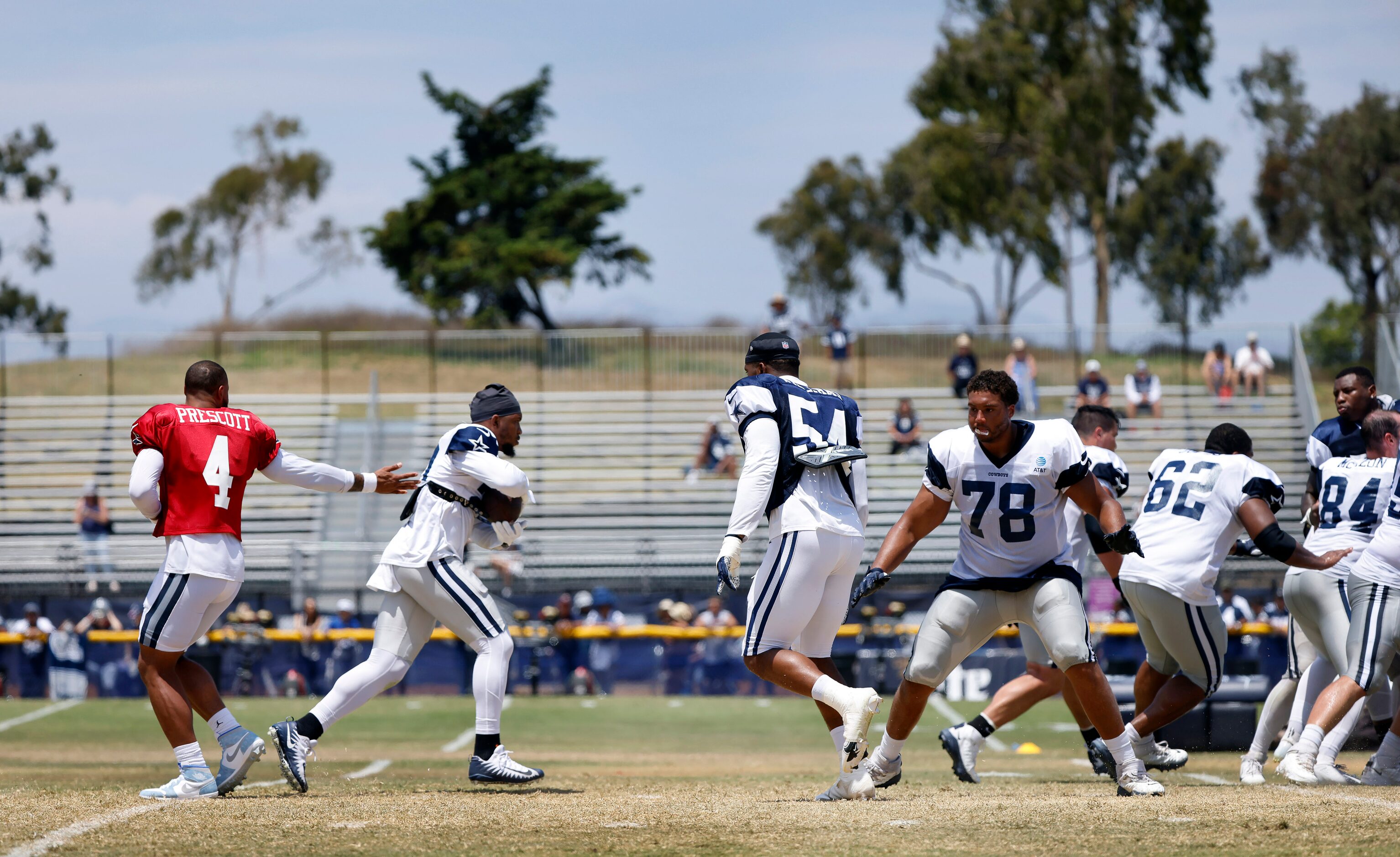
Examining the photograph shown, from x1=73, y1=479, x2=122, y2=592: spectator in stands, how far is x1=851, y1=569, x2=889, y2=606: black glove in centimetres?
1641

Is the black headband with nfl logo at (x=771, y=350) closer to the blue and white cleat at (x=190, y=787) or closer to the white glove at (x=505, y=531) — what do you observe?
the white glove at (x=505, y=531)

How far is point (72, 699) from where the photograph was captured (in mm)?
16938

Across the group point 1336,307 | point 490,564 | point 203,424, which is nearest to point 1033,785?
point 203,424

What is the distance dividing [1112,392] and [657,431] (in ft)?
28.0

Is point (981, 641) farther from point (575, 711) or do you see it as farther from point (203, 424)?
point (575, 711)

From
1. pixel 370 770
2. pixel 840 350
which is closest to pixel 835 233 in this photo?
pixel 840 350

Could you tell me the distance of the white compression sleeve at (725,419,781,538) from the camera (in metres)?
6.27

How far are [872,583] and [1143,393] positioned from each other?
66.9 ft

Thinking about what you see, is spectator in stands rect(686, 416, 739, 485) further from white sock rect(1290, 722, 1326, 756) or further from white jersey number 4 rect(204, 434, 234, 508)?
white jersey number 4 rect(204, 434, 234, 508)

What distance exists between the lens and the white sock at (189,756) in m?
6.42

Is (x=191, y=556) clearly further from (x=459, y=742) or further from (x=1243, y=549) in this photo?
(x=459, y=742)

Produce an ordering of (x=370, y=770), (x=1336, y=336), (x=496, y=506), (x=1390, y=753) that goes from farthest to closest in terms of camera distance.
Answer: (x=1336, y=336) → (x=370, y=770) → (x=1390, y=753) → (x=496, y=506)

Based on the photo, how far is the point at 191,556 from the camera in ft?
20.9

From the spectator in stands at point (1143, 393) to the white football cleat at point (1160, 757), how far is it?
18.0m
